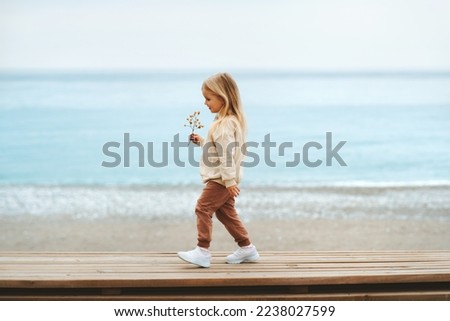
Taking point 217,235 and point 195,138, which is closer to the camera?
point 195,138

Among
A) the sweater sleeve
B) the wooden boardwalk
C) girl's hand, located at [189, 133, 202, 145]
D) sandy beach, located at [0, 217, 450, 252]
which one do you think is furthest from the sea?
the wooden boardwalk

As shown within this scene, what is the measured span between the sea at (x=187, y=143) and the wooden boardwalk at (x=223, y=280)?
4.42 feet

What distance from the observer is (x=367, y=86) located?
40156mm

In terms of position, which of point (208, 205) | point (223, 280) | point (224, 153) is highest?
point (224, 153)

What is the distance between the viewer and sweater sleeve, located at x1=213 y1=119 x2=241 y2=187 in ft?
11.9

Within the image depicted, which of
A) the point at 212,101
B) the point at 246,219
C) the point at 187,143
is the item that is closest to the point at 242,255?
the point at 212,101

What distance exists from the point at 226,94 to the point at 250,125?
21895 mm

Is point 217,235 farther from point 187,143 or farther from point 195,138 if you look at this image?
point 195,138

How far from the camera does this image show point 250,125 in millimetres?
25531

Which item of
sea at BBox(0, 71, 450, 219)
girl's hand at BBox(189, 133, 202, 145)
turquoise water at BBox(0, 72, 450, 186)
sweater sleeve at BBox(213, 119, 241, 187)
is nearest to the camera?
sweater sleeve at BBox(213, 119, 241, 187)

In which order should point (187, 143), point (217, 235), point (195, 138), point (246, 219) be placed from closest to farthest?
point (195, 138)
point (187, 143)
point (217, 235)
point (246, 219)

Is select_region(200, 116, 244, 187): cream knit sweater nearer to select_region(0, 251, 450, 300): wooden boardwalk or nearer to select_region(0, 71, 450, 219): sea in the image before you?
select_region(0, 251, 450, 300): wooden boardwalk

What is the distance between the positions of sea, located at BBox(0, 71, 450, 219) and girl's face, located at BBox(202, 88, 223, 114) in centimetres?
115

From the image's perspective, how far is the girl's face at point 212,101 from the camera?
3.67 meters
